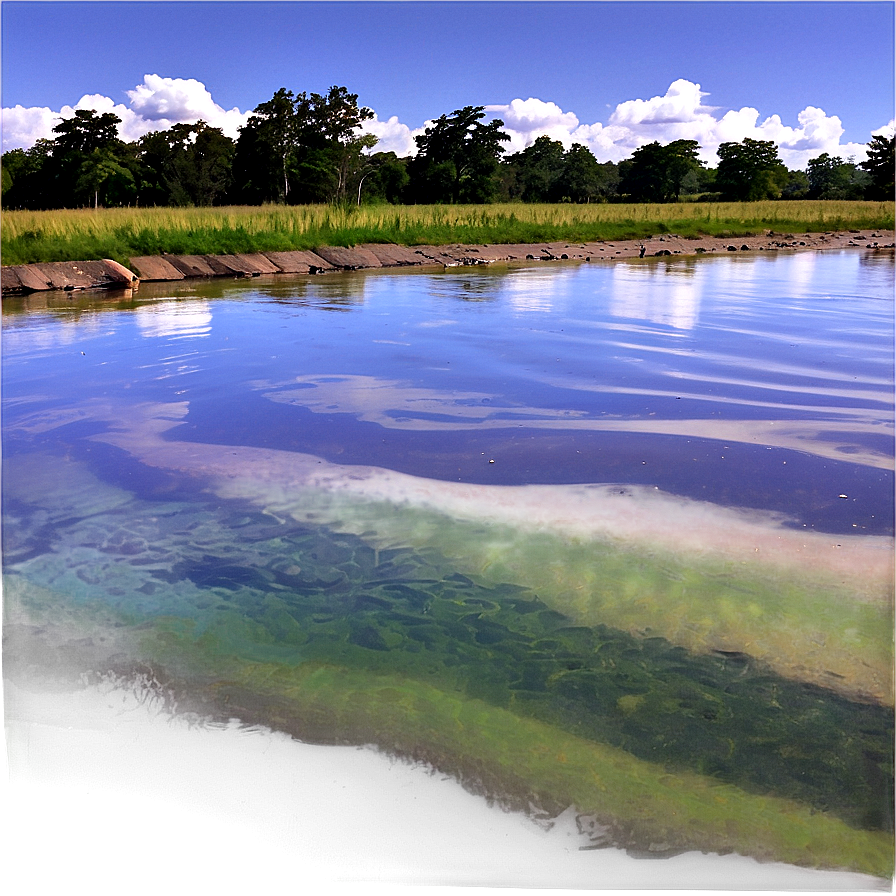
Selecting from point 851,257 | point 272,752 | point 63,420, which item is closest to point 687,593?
point 272,752

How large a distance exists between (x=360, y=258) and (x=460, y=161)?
45257mm

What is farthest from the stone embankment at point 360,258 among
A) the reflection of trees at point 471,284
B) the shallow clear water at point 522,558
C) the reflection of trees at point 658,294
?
the shallow clear water at point 522,558

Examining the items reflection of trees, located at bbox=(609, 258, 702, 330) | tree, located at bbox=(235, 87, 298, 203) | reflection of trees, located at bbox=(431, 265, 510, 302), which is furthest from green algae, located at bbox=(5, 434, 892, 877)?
tree, located at bbox=(235, 87, 298, 203)

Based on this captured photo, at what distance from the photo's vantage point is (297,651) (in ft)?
10.1

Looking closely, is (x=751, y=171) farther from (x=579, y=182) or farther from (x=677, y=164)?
(x=579, y=182)

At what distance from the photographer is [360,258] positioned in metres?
20.8

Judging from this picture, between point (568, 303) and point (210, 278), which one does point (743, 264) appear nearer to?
point (568, 303)

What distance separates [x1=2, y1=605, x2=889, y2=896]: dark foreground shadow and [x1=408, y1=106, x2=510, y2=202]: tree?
6202 centimetres

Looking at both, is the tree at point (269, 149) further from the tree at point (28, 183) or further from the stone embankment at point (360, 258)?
the stone embankment at point (360, 258)

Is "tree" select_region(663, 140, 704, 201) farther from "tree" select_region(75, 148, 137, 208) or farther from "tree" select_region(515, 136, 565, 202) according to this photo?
"tree" select_region(75, 148, 137, 208)

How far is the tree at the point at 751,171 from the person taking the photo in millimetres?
85875

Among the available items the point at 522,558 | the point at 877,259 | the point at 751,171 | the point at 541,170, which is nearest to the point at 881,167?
the point at 751,171

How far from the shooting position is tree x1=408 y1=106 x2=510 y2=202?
2427 inches

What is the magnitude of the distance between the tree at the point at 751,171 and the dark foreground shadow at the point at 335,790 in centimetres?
9259
